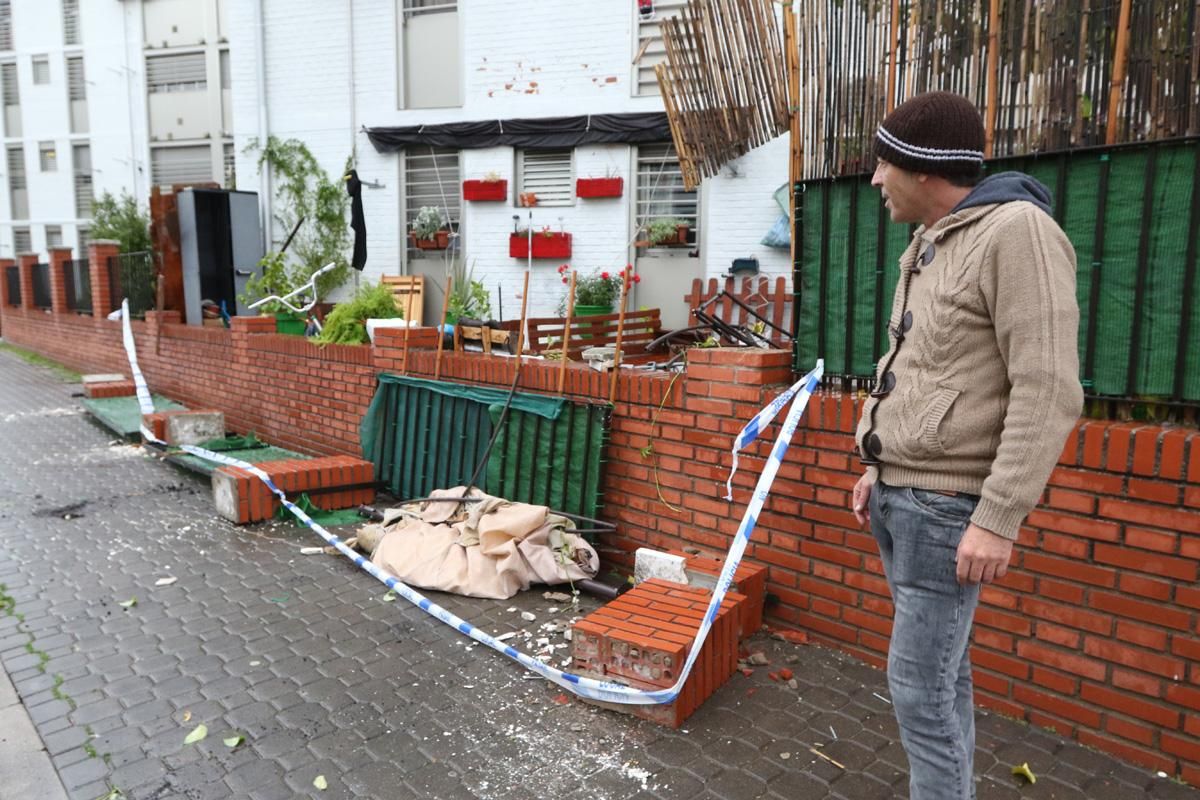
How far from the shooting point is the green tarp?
496 cm

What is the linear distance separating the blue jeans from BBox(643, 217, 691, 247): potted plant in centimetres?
850

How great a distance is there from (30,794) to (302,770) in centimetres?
91

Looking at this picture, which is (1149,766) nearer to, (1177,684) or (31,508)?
(1177,684)

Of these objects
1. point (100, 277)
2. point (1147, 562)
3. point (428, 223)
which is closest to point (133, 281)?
point (100, 277)

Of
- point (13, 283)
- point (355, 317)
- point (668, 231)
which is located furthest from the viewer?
point (13, 283)

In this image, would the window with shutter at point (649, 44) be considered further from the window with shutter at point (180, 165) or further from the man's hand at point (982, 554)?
the window with shutter at point (180, 165)

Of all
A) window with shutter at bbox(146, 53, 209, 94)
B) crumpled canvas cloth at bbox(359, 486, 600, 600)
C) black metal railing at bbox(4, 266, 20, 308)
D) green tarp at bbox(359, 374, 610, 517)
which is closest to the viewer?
crumpled canvas cloth at bbox(359, 486, 600, 600)

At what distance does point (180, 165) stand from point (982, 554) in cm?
2857

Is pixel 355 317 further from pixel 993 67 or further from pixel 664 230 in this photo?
pixel 993 67

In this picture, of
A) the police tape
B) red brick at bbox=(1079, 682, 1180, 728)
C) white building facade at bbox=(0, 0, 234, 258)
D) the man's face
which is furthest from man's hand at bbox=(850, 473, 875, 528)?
white building facade at bbox=(0, 0, 234, 258)

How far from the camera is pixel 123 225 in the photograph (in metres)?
21.3

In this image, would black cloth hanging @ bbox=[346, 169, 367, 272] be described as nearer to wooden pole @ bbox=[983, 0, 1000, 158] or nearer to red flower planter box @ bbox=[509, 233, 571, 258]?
red flower planter box @ bbox=[509, 233, 571, 258]

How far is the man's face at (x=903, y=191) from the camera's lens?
2.05m

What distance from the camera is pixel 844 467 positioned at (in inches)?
147
